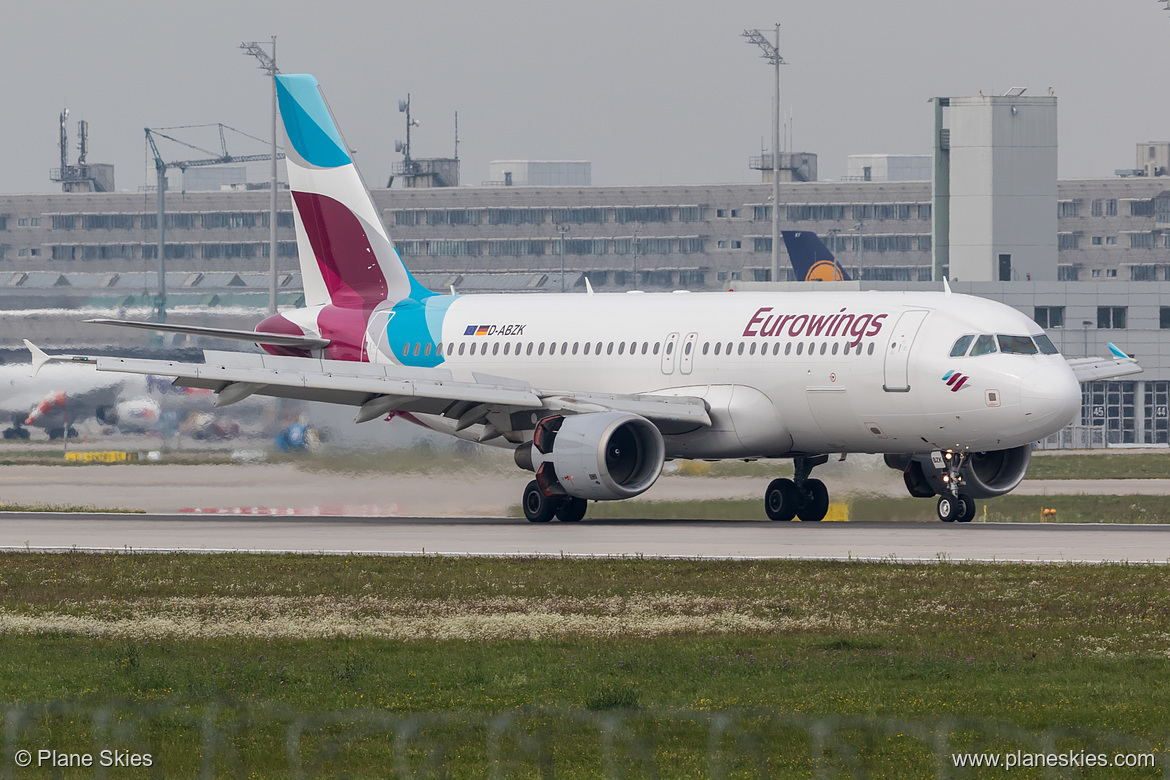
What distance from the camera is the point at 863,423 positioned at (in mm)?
33750

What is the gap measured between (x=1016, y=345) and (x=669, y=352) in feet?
24.6

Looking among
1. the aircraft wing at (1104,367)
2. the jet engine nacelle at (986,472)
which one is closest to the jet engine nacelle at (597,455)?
the jet engine nacelle at (986,472)

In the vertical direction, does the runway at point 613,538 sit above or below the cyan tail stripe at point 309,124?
below

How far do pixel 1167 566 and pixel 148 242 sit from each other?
181 metres

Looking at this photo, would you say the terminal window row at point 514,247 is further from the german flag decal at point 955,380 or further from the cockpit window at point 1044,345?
the german flag decal at point 955,380

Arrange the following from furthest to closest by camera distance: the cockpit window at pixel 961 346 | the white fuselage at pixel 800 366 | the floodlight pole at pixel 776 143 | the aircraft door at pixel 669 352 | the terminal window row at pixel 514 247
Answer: the terminal window row at pixel 514 247 < the floodlight pole at pixel 776 143 < the aircraft door at pixel 669 352 < the cockpit window at pixel 961 346 < the white fuselage at pixel 800 366

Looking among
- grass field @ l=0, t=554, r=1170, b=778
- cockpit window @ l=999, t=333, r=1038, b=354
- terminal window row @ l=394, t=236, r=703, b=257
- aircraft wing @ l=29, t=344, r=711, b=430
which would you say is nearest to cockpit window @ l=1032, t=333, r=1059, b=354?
cockpit window @ l=999, t=333, r=1038, b=354

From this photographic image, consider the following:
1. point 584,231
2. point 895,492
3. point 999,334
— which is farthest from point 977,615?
point 584,231

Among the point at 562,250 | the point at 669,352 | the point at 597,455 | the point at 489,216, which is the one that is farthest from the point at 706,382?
the point at 489,216

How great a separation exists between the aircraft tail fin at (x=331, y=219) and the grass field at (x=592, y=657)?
1720 centimetres

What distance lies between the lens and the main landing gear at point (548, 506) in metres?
35.2

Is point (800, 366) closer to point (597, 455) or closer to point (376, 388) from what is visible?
point (597, 455)

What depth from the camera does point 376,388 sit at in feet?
115

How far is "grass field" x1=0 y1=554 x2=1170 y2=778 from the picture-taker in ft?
44.6
